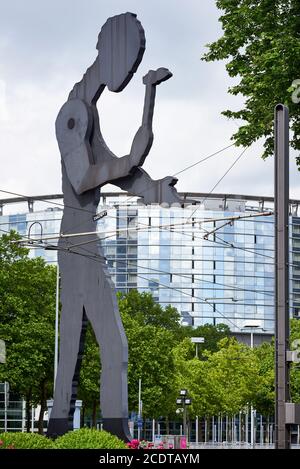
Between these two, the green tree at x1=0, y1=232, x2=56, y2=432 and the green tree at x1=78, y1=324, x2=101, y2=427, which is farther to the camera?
the green tree at x1=78, y1=324, x2=101, y2=427

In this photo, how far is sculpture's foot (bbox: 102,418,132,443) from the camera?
1944cm

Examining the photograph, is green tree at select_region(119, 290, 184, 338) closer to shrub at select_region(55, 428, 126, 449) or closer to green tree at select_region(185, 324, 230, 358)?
green tree at select_region(185, 324, 230, 358)

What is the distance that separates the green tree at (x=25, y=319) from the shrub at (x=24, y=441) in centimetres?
2906

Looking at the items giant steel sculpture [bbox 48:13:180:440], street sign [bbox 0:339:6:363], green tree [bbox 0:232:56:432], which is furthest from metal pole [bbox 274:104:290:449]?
green tree [bbox 0:232:56:432]

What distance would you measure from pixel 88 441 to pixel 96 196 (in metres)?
6.17

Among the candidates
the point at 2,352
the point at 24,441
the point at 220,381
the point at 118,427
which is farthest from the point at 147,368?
the point at 24,441

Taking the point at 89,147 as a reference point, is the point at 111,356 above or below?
below

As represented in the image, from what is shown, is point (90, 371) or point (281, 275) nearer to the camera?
point (281, 275)

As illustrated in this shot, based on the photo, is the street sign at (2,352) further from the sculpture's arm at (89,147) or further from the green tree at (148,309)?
the green tree at (148,309)

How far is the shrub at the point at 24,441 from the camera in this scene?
16791 millimetres

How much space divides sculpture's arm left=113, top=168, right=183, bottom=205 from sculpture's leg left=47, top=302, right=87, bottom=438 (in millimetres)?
2985

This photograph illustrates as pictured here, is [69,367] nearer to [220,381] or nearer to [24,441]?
[24,441]

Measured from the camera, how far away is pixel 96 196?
2105 cm

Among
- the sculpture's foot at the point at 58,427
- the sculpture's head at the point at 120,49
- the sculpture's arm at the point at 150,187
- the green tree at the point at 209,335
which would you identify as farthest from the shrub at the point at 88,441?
the green tree at the point at 209,335
